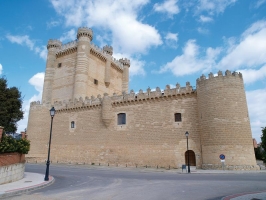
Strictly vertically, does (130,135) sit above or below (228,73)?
below

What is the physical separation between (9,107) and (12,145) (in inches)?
435

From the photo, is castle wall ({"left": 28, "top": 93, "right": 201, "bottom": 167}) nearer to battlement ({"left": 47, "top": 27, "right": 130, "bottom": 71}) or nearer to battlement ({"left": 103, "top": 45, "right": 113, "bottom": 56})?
battlement ({"left": 47, "top": 27, "right": 130, "bottom": 71})

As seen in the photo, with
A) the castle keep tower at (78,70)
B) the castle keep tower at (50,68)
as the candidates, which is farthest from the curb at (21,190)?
the castle keep tower at (50,68)

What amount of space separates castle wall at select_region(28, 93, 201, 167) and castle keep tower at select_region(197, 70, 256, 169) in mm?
1267

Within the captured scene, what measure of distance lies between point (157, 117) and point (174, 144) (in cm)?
346

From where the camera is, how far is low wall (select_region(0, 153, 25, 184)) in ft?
35.2

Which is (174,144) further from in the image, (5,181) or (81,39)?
(81,39)

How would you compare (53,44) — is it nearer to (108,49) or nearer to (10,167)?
(108,49)

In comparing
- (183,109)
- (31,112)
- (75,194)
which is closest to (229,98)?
(183,109)

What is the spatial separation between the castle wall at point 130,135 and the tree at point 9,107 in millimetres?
7287

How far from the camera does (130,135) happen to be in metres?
23.7

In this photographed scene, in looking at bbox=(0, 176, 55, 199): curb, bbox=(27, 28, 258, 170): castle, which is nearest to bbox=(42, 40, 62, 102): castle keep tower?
bbox=(27, 28, 258, 170): castle

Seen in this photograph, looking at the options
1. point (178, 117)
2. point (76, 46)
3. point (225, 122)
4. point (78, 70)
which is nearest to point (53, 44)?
point (76, 46)

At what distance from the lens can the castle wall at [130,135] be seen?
21.2 m
